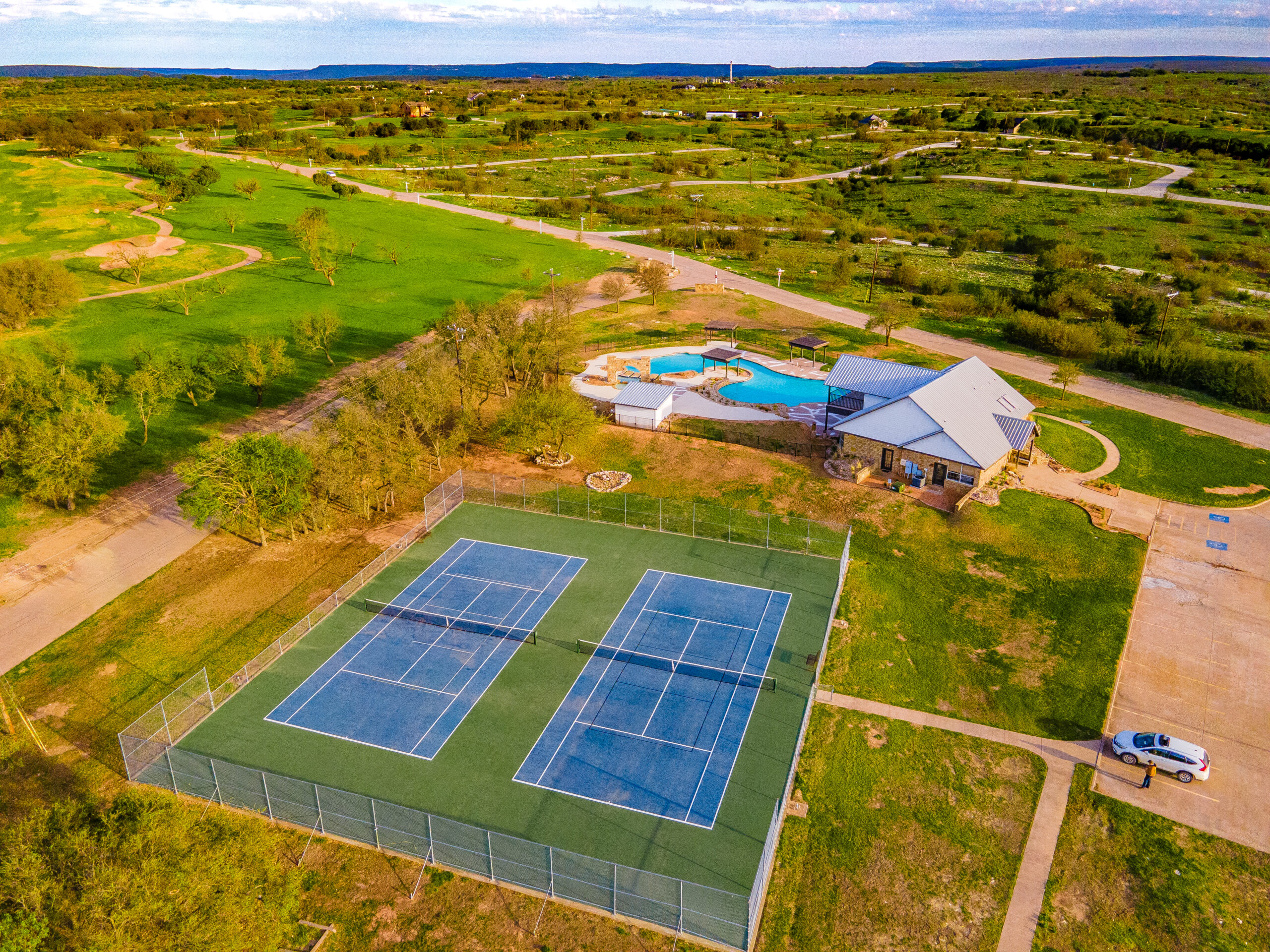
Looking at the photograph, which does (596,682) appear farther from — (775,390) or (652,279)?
(652,279)

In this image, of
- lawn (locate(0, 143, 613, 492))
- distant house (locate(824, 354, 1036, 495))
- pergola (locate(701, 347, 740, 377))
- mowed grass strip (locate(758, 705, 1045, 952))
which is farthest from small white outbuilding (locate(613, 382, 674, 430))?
mowed grass strip (locate(758, 705, 1045, 952))

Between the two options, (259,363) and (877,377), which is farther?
(259,363)

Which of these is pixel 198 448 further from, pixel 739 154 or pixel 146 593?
pixel 739 154

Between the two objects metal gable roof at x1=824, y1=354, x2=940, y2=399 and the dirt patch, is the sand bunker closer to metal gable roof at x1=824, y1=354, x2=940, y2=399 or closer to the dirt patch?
the dirt patch

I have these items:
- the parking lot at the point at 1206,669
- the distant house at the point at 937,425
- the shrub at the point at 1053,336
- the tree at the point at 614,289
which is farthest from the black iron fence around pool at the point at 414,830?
the shrub at the point at 1053,336

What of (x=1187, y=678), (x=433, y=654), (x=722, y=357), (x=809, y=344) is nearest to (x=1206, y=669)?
(x=1187, y=678)
